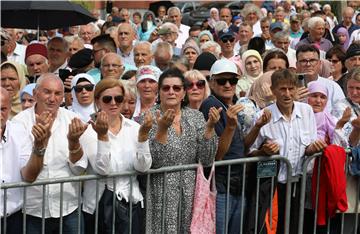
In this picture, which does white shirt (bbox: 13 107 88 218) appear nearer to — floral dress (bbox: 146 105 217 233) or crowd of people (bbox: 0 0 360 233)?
crowd of people (bbox: 0 0 360 233)

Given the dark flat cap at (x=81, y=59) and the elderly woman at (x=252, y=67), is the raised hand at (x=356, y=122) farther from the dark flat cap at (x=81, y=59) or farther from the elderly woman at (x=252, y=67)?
the dark flat cap at (x=81, y=59)

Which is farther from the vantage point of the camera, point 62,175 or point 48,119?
point 62,175

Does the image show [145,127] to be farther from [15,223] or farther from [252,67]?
[252,67]

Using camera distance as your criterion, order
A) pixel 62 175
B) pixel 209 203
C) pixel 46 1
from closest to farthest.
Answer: pixel 62 175 < pixel 209 203 < pixel 46 1

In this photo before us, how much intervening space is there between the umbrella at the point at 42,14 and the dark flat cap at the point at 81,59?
1.05 m

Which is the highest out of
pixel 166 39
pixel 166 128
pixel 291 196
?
pixel 166 39

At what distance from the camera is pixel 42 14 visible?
11.3 m

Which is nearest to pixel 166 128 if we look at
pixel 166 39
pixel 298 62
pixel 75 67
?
pixel 298 62

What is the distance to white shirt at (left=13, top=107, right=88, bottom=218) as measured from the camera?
5914 mm

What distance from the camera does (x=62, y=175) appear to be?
19.7ft

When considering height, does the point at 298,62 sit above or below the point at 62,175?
above

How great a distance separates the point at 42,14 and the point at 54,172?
5732 mm

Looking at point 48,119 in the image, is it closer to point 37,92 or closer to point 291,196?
point 37,92

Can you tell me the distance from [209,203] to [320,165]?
3.91 feet
